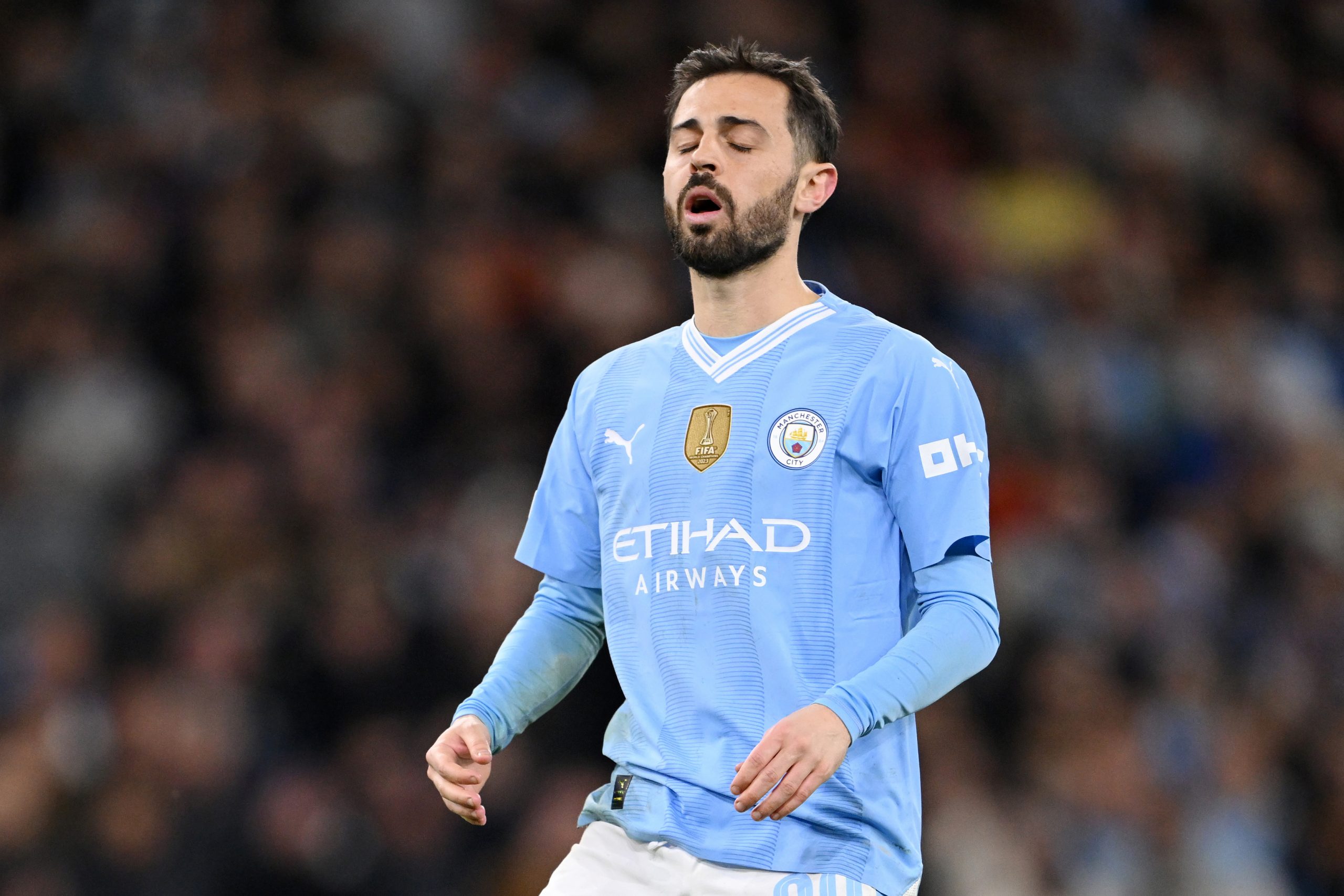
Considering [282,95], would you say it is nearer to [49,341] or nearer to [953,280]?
[49,341]

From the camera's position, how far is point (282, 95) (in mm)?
8406

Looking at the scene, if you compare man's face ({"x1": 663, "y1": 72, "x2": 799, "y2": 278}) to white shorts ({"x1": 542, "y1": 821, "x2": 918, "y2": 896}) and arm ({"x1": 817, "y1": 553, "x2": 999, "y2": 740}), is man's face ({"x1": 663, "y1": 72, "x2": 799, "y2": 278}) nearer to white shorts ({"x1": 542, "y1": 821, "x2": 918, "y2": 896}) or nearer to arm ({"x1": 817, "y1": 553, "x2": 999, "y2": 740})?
arm ({"x1": 817, "y1": 553, "x2": 999, "y2": 740})

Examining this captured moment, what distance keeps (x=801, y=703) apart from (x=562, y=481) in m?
0.81

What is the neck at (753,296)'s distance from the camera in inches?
132

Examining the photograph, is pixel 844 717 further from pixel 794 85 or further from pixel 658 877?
pixel 794 85

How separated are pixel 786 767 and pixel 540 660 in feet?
2.94

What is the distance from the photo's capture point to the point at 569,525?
348cm

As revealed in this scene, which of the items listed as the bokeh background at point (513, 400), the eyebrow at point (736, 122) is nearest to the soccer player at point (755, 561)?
the eyebrow at point (736, 122)

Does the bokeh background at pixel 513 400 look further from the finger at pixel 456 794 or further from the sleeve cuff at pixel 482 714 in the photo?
the finger at pixel 456 794

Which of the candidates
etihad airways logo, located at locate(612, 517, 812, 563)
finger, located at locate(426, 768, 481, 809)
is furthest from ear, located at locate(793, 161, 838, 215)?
finger, located at locate(426, 768, 481, 809)

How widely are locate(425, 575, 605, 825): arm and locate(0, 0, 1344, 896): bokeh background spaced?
9.42 ft

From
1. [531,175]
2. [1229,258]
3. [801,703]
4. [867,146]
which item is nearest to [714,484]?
[801,703]

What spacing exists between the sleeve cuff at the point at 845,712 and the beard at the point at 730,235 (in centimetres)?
99

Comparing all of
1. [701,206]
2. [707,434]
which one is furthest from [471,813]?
[701,206]
